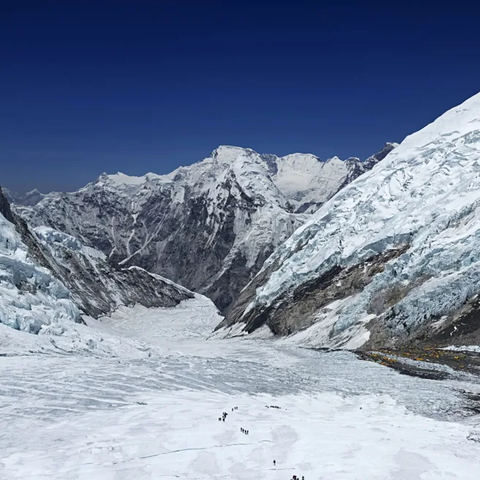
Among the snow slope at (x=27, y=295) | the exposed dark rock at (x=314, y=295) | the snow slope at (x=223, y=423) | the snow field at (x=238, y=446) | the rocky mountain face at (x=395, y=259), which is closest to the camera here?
the snow field at (x=238, y=446)

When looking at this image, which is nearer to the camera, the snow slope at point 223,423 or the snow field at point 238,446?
the snow field at point 238,446

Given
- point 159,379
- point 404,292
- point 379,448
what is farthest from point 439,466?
point 404,292

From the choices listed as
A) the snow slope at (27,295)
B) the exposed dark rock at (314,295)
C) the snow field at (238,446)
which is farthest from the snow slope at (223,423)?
the exposed dark rock at (314,295)

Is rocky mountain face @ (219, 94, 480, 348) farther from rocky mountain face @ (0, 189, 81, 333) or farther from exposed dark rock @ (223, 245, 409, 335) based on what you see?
rocky mountain face @ (0, 189, 81, 333)

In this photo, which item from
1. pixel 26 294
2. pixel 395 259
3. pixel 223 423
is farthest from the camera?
pixel 395 259

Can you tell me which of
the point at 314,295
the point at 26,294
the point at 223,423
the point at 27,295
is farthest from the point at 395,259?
the point at 223,423

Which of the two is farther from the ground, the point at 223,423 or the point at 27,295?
the point at 27,295

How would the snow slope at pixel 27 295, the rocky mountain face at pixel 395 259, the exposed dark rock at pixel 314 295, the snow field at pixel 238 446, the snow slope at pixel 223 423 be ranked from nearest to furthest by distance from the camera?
the snow field at pixel 238 446 → the snow slope at pixel 223 423 → the snow slope at pixel 27 295 → the rocky mountain face at pixel 395 259 → the exposed dark rock at pixel 314 295

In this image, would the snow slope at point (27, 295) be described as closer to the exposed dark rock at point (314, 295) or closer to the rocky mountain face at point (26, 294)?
the rocky mountain face at point (26, 294)

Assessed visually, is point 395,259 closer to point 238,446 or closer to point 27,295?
point 27,295

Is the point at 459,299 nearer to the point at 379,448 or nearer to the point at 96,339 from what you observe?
the point at 96,339
